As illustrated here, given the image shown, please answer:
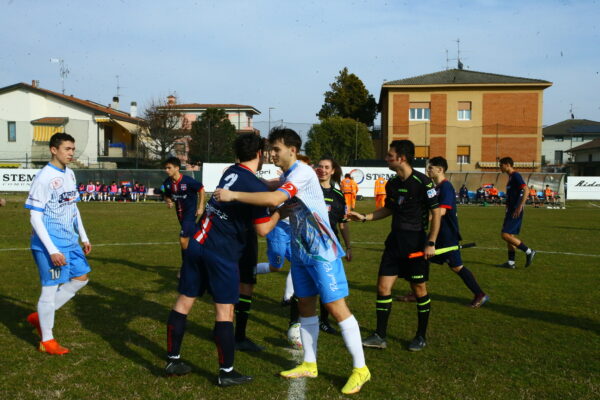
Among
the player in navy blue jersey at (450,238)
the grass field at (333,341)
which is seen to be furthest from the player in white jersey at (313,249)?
the player in navy blue jersey at (450,238)

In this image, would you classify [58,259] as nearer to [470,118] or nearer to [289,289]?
[289,289]

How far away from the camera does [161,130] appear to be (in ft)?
180

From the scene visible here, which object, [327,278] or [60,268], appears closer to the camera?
[327,278]

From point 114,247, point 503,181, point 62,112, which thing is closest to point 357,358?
point 114,247

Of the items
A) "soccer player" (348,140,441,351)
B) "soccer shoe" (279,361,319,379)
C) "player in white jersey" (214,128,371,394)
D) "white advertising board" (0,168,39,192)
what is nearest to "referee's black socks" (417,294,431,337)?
"soccer player" (348,140,441,351)

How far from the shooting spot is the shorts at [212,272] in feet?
14.1

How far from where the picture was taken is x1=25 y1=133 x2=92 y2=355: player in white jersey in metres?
5.11

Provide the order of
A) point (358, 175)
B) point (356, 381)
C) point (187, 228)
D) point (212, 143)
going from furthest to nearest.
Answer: point (212, 143) < point (358, 175) < point (187, 228) < point (356, 381)

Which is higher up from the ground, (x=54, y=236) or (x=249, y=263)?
(x=54, y=236)

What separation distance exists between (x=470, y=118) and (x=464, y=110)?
3.38 feet

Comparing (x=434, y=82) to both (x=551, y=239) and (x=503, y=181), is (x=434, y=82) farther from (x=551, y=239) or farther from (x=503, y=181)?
(x=551, y=239)

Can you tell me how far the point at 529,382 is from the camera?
452cm

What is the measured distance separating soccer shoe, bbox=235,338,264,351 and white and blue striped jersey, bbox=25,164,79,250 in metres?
2.05

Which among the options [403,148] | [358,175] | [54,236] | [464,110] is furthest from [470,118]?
[54,236]
